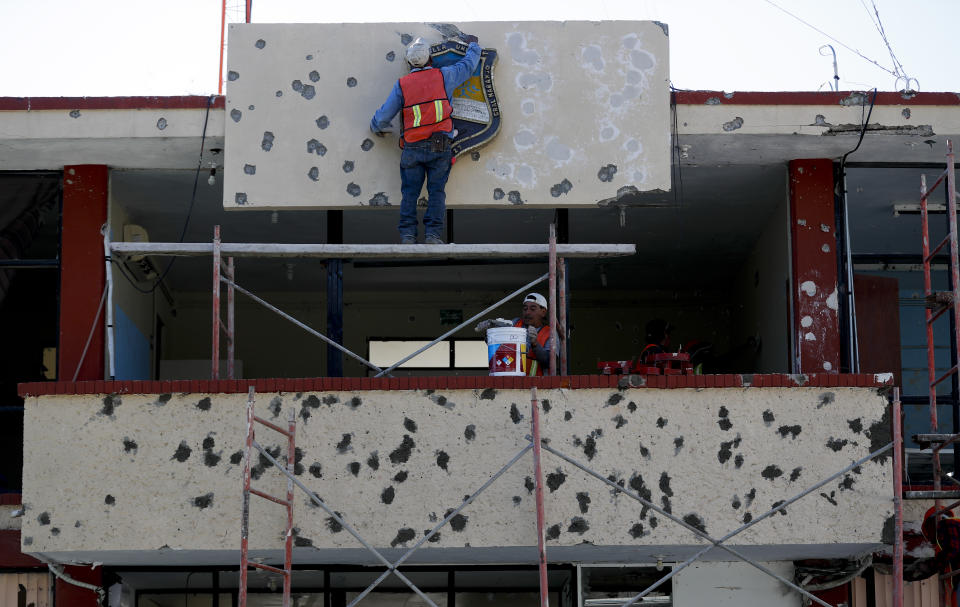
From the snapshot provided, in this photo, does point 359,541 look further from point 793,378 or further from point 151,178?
point 151,178

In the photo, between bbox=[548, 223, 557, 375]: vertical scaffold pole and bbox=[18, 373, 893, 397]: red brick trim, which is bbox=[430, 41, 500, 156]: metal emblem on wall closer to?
bbox=[548, 223, 557, 375]: vertical scaffold pole

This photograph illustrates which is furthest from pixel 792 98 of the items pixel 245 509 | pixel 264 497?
pixel 245 509

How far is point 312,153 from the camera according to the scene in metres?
12.1

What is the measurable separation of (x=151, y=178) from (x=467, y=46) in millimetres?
3742

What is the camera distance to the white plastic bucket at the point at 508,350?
36.4 feet

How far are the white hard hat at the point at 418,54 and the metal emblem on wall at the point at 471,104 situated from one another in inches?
7.0

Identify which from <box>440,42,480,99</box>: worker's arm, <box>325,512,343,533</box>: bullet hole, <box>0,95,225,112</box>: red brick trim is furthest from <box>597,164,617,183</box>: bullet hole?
<box>325,512,343,533</box>: bullet hole

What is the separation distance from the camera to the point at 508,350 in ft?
36.4

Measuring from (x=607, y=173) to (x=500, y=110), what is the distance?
44.6 inches

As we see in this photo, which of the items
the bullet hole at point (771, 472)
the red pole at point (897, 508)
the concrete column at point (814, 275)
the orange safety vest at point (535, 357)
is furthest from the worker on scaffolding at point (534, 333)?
the red pole at point (897, 508)

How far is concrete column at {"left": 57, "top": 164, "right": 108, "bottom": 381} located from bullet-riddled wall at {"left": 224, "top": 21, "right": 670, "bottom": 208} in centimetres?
163

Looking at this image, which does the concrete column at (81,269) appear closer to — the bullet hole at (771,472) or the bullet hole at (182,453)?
the bullet hole at (182,453)

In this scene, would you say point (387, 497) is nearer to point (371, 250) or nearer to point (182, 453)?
point (182, 453)

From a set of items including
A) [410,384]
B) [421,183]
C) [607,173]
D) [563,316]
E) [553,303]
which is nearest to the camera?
[410,384]
